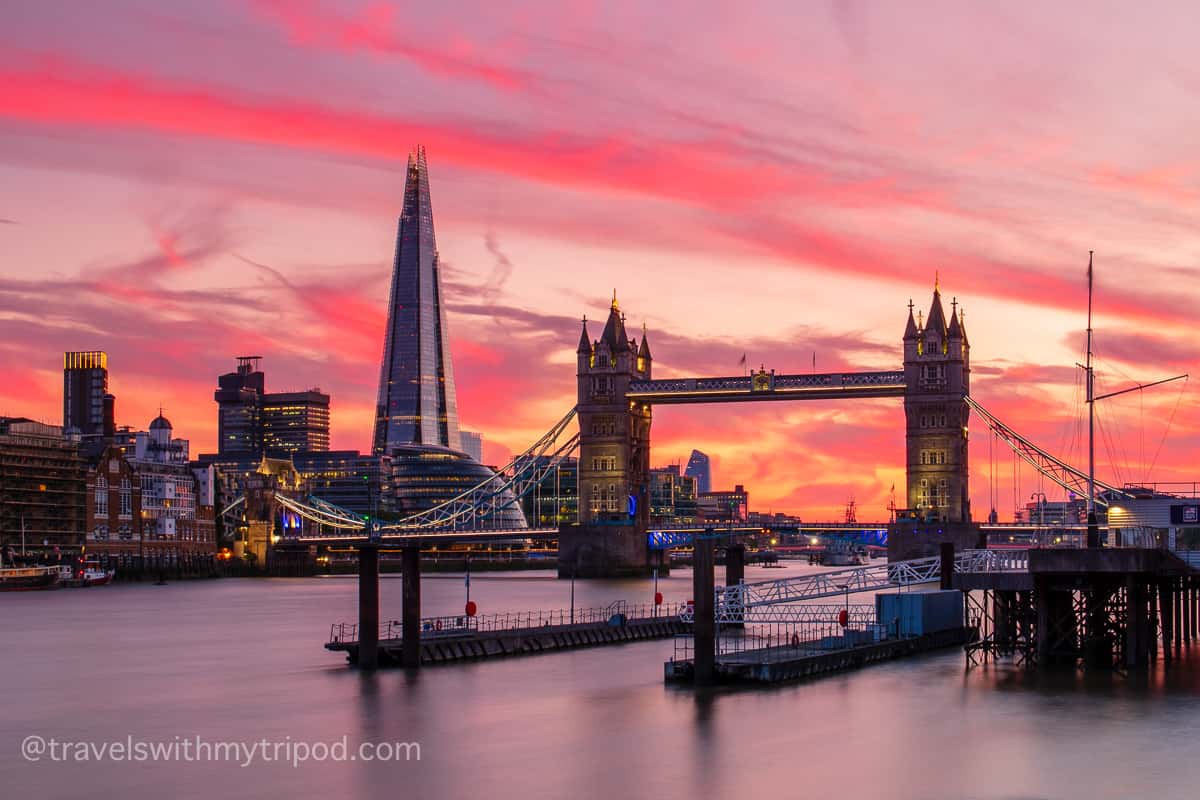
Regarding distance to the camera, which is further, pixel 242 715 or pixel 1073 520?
pixel 1073 520

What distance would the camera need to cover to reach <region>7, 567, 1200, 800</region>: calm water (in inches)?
1593

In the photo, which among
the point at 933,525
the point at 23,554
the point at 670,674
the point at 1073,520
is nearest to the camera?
the point at 670,674

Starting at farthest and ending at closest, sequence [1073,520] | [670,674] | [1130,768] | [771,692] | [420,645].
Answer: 1. [1073,520]
2. [420,645]
3. [670,674]
4. [771,692]
5. [1130,768]

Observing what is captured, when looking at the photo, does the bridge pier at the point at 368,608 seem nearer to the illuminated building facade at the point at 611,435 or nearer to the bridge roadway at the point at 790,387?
the bridge roadway at the point at 790,387

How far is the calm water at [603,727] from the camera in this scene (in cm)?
4047

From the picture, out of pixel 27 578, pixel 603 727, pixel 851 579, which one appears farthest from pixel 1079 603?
pixel 27 578

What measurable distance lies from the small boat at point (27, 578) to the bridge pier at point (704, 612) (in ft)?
350

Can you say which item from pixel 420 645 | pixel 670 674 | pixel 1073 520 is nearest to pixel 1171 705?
pixel 670 674

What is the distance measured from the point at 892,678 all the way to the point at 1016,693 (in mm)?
5685

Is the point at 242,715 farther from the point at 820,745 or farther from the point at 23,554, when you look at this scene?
the point at 23,554

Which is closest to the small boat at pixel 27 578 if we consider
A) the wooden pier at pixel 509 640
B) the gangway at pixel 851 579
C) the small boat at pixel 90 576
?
the small boat at pixel 90 576

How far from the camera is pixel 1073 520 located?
197 metres

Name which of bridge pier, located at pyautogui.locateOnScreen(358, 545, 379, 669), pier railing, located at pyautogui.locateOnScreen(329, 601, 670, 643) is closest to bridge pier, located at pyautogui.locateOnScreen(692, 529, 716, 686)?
bridge pier, located at pyautogui.locateOnScreen(358, 545, 379, 669)

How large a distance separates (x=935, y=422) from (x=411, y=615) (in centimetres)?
11849
